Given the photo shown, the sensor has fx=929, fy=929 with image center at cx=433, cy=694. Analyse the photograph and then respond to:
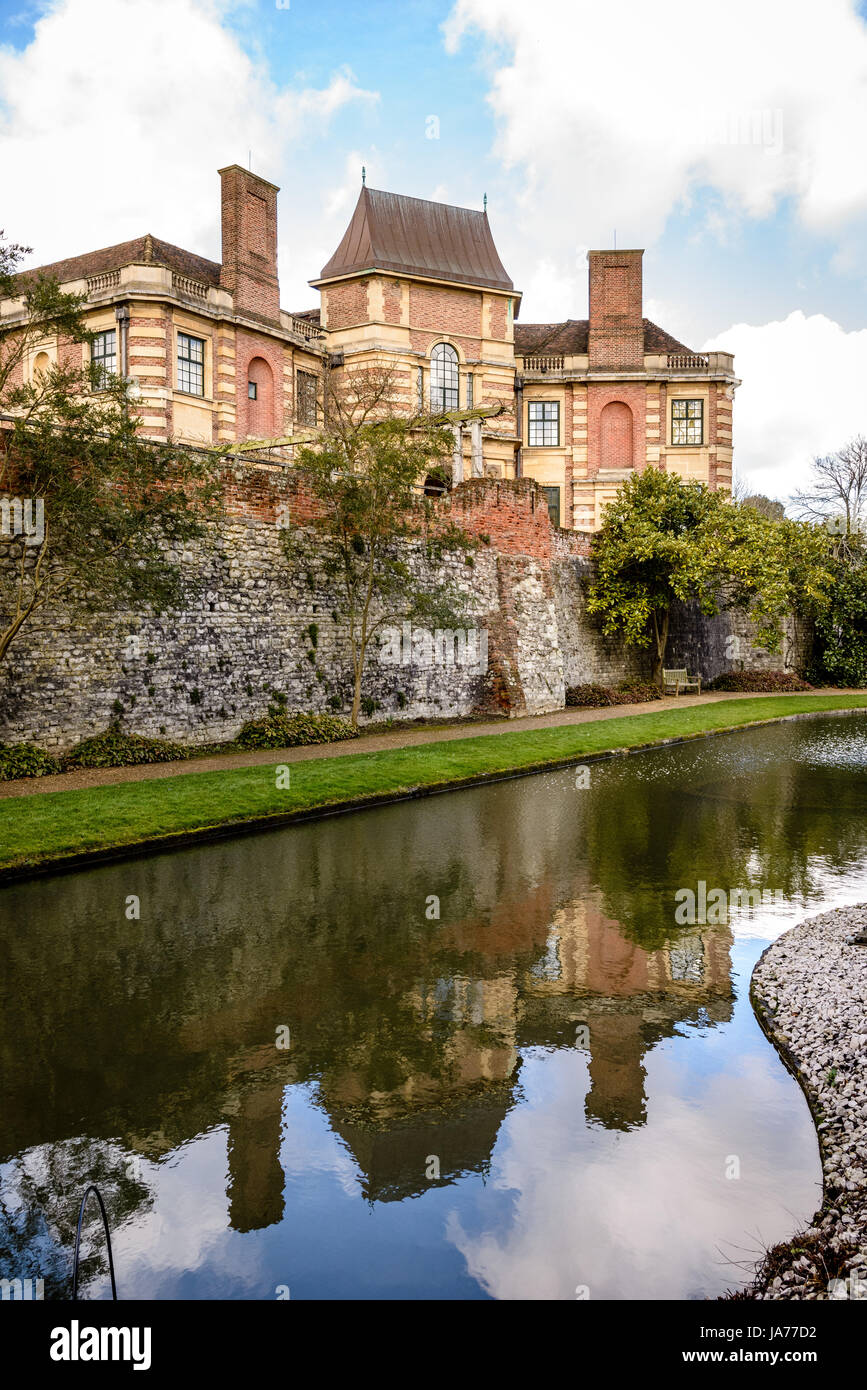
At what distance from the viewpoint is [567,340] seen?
43.2m

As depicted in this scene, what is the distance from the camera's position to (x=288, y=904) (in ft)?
28.4

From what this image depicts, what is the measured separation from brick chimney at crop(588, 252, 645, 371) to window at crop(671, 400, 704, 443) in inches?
102

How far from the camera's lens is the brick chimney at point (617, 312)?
1617 inches

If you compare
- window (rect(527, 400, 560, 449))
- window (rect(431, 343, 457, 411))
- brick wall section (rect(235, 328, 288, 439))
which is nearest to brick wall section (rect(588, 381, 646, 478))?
window (rect(527, 400, 560, 449))

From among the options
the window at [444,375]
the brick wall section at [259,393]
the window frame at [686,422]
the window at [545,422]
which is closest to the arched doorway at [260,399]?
the brick wall section at [259,393]

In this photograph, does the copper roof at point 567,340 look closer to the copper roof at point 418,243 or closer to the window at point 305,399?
the copper roof at point 418,243

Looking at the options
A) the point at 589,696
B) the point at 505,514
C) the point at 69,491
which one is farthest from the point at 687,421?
the point at 69,491

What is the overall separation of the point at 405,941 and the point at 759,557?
24.7 m

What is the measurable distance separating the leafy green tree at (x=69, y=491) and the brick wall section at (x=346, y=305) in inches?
884

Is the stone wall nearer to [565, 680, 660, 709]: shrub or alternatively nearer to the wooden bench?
[565, 680, 660, 709]: shrub

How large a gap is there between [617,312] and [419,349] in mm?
10742

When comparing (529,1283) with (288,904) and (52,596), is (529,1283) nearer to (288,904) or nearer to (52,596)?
(288,904)

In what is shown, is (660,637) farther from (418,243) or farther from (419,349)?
(418,243)

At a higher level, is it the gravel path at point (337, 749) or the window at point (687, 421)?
the window at point (687, 421)
